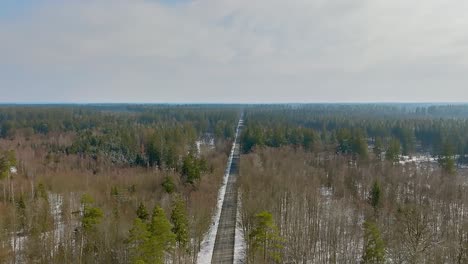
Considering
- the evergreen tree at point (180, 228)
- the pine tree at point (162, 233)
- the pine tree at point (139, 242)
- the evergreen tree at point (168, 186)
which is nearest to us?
the pine tree at point (139, 242)

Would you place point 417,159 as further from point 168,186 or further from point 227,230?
point 168,186

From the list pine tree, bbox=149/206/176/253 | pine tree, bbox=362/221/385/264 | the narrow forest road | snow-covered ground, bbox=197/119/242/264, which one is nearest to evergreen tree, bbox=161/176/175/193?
snow-covered ground, bbox=197/119/242/264

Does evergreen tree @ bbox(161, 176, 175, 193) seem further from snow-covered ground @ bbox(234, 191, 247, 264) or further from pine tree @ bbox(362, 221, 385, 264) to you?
pine tree @ bbox(362, 221, 385, 264)

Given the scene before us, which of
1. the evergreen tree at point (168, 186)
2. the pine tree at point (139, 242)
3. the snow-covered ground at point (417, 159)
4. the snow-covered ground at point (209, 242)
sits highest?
the pine tree at point (139, 242)

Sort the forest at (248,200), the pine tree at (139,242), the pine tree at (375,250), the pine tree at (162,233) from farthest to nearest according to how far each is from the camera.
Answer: the forest at (248,200)
the pine tree at (375,250)
the pine tree at (162,233)
the pine tree at (139,242)

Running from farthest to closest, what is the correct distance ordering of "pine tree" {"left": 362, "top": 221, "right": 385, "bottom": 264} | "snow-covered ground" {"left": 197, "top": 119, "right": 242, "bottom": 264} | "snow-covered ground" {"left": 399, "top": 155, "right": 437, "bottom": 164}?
"snow-covered ground" {"left": 399, "top": 155, "right": 437, "bottom": 164} < "snow-covered ground" {"left": 197, "top": 119, "right": 242, "bottom": 264} < "pine tree" {"left": 362, "top": 221, "right": 385, "bottom": 264}

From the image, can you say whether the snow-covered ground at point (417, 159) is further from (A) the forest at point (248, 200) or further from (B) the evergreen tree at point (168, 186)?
(B) the evergreen tree at point (168, 186)

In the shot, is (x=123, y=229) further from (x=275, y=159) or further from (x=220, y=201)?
(x=275, y=159)

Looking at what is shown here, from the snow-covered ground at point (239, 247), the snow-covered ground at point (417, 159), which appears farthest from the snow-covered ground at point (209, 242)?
the snow-covered ground at point (417, 159)
